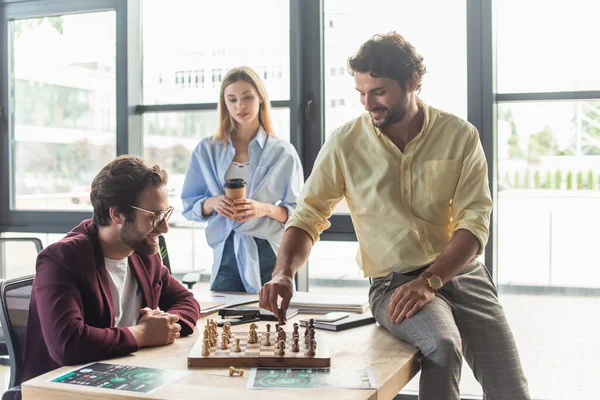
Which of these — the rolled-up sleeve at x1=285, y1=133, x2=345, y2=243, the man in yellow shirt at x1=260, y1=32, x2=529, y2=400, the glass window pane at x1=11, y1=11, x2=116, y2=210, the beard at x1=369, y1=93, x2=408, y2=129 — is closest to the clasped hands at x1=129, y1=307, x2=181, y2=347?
the man in yellow shirt at x1=260, y1=32, x2=529, y2=400

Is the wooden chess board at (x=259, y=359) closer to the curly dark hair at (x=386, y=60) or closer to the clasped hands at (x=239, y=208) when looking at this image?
the curly dark hair at (x=386, y=60)

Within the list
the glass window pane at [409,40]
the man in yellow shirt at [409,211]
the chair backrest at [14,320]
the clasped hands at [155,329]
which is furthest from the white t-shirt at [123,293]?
the glass window pane at [409,40]

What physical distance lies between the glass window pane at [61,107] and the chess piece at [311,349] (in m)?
2.81

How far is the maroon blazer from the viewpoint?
66.9 inches

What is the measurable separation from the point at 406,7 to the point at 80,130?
2.09m

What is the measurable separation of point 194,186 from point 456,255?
162 centimetres

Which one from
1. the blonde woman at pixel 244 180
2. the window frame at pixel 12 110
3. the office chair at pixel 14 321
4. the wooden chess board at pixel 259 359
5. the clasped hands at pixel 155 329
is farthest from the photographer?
the window frame at pixel 12 110

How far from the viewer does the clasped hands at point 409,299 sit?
191 centimetres

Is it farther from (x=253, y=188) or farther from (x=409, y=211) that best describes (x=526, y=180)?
(x=409, y=211)

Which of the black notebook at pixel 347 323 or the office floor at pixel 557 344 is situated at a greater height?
the black notebook at pixel 347 323

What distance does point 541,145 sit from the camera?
3453mm

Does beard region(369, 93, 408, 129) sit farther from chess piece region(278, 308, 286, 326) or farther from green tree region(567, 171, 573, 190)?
green tree region(567, 171, 573, 190)

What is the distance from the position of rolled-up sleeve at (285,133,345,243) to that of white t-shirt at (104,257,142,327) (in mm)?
530

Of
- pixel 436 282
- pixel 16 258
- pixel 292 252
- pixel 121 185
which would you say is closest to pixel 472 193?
Result: pixel 436 282
